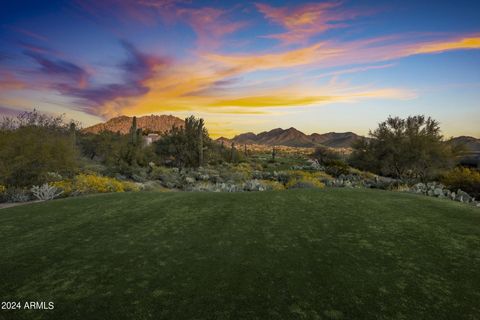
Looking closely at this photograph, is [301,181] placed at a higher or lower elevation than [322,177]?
higher

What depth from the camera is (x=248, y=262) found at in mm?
3893

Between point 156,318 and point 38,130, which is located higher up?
point 38,130

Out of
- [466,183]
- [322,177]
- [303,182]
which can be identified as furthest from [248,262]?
[322,177]

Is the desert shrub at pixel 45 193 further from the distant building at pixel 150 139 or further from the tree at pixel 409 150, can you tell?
the distant building at pixel 150 139

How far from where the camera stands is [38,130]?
680 inches

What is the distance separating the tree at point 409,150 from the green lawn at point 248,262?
811 inches

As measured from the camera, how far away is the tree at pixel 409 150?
80.1 ft

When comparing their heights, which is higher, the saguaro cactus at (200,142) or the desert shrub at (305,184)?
the saguaro cactus at (200,142)

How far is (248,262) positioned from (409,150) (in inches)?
1005

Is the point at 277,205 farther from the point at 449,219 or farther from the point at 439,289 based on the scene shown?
the point at 439,289

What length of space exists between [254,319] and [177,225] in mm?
3134

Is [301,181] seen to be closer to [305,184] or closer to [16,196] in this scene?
[305,184]

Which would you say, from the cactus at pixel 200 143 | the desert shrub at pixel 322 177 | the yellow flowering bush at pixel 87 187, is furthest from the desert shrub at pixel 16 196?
the cactus at pixel 200 143

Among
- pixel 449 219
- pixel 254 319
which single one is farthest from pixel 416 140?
pixel 254 319
